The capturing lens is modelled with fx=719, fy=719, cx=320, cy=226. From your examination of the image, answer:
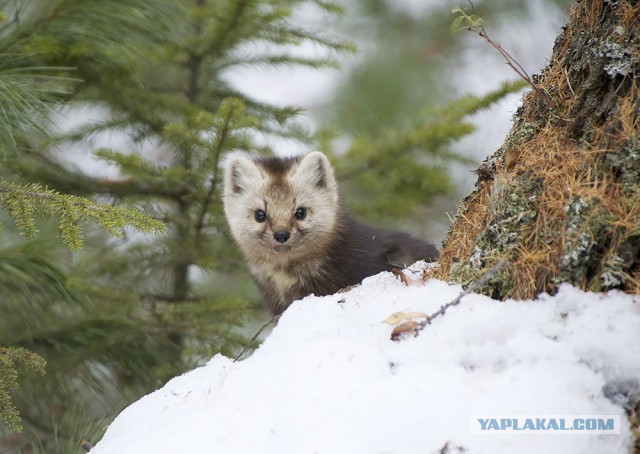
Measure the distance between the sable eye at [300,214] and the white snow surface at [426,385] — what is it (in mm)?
2714

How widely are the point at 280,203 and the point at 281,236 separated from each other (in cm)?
40

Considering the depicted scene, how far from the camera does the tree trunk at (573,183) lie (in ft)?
8.23

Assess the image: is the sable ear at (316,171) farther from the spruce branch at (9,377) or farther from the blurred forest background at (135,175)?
the spruce branch at (9,377)

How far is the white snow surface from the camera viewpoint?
2223 millimetres

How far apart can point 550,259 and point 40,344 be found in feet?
12.1

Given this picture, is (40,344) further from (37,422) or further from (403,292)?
(403,292)

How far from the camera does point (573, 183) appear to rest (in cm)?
265

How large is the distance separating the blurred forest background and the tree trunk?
1.57m

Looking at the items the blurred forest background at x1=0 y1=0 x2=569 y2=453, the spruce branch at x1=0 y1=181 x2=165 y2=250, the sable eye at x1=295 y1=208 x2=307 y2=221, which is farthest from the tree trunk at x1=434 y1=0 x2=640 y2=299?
the sable eye at x1=295 y1=208 x2=307 y2=221

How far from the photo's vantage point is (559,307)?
8.04 feet

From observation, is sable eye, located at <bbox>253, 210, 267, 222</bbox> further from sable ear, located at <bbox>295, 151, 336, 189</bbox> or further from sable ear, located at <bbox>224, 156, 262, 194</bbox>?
sable ear, located at <bbox>295, 151, 336, 189</bbox>

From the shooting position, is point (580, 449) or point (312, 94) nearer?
point (580, 449)

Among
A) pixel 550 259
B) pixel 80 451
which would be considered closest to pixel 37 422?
pixel 80 451

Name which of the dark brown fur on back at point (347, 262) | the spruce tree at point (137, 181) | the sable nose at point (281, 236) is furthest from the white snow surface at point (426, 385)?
the sable nose at point (281, 236)
